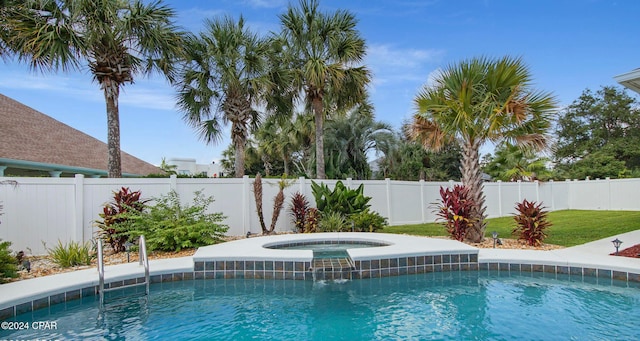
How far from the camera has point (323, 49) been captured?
12906mm

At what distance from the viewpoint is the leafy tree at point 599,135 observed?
26.6 meters

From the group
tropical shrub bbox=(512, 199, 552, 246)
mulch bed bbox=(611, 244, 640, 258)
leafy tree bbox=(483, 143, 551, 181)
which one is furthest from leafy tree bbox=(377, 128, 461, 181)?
mulch bed bbox=(611, 244, 640, 258)

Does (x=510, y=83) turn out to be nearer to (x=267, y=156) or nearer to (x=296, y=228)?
(x=296, y=228)

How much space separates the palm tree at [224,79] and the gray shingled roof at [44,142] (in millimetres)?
5528

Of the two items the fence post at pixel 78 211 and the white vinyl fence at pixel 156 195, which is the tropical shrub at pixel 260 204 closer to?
the white vinyl fence at pixel 156 195

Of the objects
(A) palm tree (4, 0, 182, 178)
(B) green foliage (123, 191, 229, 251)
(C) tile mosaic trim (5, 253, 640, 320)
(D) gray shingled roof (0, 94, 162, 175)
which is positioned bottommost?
(C) tile mosaic trim (5, 253, 640, 320)

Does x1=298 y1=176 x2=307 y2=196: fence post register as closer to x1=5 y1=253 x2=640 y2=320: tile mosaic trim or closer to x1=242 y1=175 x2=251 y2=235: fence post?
x1=242 y1=175 x2=251 y2=235: fence post

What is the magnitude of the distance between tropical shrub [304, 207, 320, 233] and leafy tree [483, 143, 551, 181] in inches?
586

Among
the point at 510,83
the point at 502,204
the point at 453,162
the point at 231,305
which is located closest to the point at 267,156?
the point at 453,162

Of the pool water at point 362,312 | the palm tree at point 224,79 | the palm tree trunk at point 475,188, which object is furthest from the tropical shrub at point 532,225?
the palm tree at point 224,79

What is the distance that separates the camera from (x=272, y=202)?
11.5m

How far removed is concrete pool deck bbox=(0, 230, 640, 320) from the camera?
519 cm

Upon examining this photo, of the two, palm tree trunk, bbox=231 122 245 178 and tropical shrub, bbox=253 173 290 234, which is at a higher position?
palm tree trunk, bbox=231 122 245 178

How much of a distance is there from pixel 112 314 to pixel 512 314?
512 centimetres
